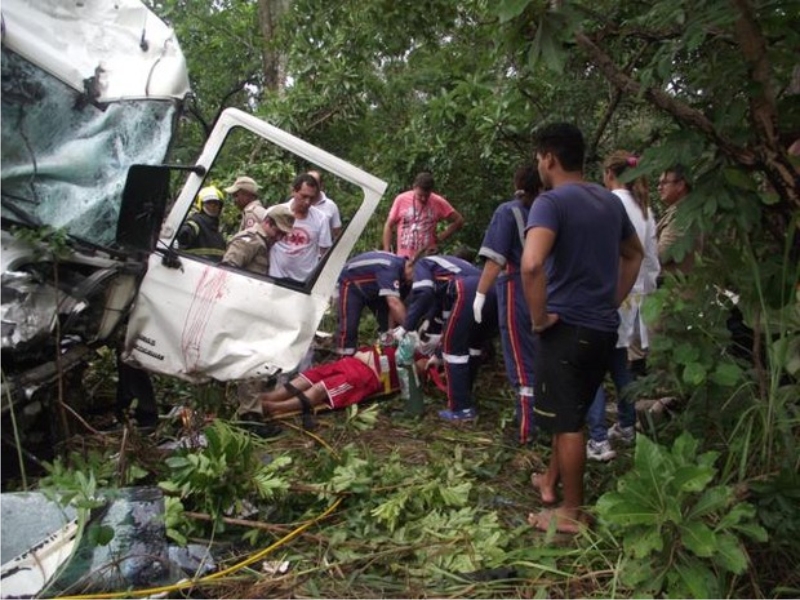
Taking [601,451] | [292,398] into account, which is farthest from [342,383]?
[601,451]

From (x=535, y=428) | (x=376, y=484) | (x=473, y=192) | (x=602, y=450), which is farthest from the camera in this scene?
(x=473, y=192)

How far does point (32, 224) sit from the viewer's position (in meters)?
3.75

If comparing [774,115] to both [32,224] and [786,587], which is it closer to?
[786,587]

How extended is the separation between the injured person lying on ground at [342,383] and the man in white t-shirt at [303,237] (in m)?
0.79

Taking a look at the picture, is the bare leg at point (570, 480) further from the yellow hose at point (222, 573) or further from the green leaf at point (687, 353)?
the yellow hose at point (222, 573)

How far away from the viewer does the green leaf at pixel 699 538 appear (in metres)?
Result: 2.47

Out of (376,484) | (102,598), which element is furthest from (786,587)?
(102,598)

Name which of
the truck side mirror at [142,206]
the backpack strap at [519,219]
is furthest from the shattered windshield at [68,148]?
the backpack strap at [519,219]

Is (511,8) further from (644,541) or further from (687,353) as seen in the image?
(644,541)

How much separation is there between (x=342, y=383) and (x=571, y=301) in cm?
224

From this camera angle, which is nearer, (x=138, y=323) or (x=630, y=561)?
(x=630, y=561)

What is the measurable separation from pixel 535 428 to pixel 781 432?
6.06ft

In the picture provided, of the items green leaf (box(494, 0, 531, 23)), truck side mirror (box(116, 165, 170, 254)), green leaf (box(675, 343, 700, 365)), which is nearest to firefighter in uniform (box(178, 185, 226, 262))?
truck side mirror (box(116, 165, 170, 254))

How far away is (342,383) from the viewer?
5.17 meters
